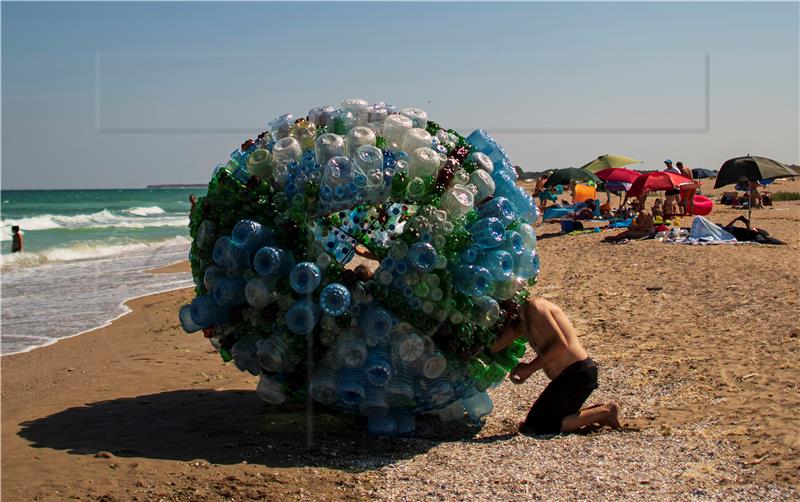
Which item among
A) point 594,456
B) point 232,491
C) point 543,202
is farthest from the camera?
point 543,202

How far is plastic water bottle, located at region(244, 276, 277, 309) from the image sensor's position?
6.55 meters

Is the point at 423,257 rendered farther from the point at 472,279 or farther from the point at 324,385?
the point at 324,385

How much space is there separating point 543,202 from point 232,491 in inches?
1071

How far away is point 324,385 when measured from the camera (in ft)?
21.7

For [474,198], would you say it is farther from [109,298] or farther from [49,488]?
[109,298]

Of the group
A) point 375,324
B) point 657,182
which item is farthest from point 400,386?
point 657,182

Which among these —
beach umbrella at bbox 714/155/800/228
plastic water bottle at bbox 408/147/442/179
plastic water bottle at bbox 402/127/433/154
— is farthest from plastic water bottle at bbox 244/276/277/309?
beach umbrella at bbox 714/155/800/228

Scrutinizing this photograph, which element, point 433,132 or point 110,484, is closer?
point 110,484

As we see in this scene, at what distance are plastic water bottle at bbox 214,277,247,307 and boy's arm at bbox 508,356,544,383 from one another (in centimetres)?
235

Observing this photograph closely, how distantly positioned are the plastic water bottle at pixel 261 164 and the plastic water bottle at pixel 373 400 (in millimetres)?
1936

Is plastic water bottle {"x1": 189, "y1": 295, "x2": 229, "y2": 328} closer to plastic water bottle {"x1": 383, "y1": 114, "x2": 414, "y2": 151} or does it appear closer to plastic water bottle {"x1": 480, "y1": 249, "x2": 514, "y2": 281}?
plastic water bottle {"x1": 383, "y1": 114, "x2": 414, "y2": 151}

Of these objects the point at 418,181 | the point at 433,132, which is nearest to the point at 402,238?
the point at 418,181

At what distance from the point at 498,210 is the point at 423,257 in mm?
909

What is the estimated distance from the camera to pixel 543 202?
32.0 m
